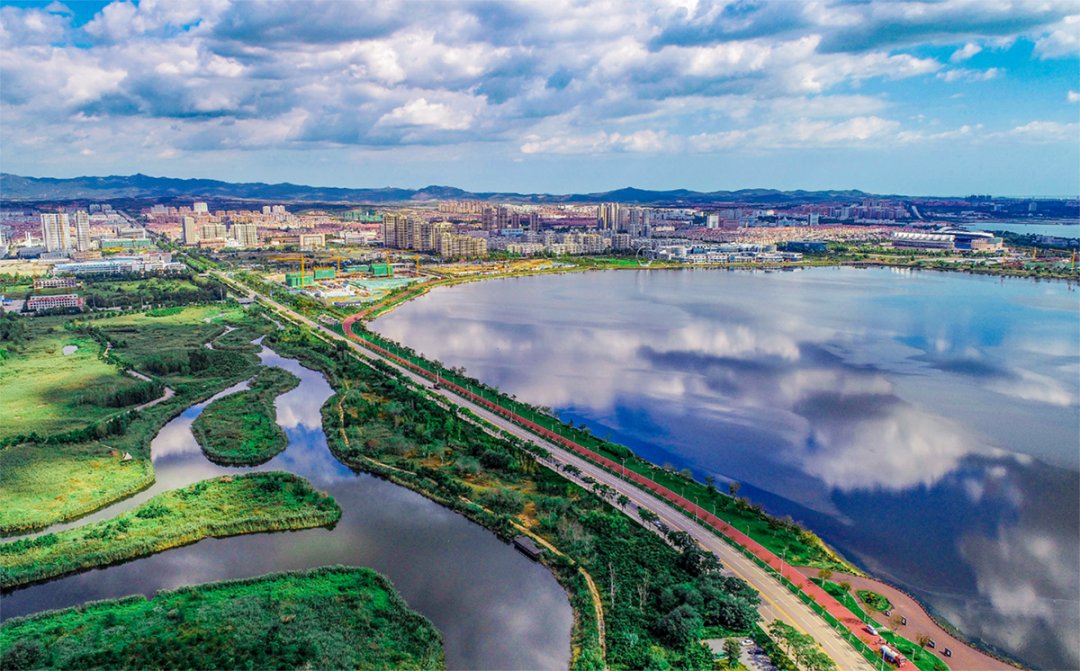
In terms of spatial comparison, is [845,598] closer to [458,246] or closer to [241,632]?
[241,632]

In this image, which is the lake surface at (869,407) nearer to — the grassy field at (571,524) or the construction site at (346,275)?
the grassy field at (571,524)

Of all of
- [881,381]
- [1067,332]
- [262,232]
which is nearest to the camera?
[881,381]

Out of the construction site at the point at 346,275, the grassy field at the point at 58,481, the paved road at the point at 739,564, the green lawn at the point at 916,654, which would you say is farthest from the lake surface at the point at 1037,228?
the grassy field at the point at 58,481

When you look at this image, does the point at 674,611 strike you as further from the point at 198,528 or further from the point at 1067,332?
the point at 1067,332

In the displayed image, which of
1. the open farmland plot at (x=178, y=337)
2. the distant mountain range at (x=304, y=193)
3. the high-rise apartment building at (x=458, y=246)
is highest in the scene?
the distant mountain range at (x=304, y=193)

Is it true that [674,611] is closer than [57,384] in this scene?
Yes

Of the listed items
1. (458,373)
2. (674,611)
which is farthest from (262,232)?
(674,611)

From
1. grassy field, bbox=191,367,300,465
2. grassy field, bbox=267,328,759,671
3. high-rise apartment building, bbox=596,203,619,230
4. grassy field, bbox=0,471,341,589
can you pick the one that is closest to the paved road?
grassy field, bbox=267,328,759,671
